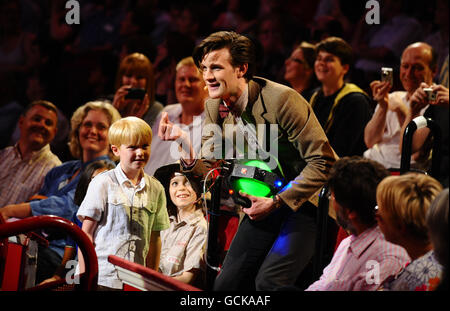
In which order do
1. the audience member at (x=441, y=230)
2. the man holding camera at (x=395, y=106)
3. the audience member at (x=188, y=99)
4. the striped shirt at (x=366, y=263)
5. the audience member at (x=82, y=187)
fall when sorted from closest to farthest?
the audience member at (x=441, y=230) → the striped shirt at (x=366, y=263) → the audience member at (x=82, y=187) → the man holding camera at (x=395, y=106) → the audience member at (x=188, y=99)

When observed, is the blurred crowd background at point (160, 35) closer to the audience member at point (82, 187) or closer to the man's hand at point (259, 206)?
the audience member at point (82, 187)

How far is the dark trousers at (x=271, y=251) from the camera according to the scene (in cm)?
273

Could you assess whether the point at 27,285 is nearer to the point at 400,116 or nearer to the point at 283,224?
the point at 283,224

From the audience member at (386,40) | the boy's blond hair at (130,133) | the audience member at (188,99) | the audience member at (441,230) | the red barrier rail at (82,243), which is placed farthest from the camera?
the audience member at (386,40)

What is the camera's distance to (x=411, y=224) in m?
2.02

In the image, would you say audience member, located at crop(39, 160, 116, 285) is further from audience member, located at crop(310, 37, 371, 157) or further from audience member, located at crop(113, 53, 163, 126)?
audience member, located at crop(310, 37, 371, 157)

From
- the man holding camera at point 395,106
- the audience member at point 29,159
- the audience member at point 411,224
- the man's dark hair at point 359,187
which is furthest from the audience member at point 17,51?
the audience member at point 411,224

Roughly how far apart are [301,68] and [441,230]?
2834mm

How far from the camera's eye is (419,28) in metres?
4.79

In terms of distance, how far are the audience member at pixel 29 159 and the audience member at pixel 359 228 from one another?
262 centimetres

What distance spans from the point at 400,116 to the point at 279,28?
5.06 feet

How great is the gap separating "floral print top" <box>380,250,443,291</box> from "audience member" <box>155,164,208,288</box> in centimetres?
136

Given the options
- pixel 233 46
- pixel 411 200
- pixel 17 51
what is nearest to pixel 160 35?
pixel 17 51
